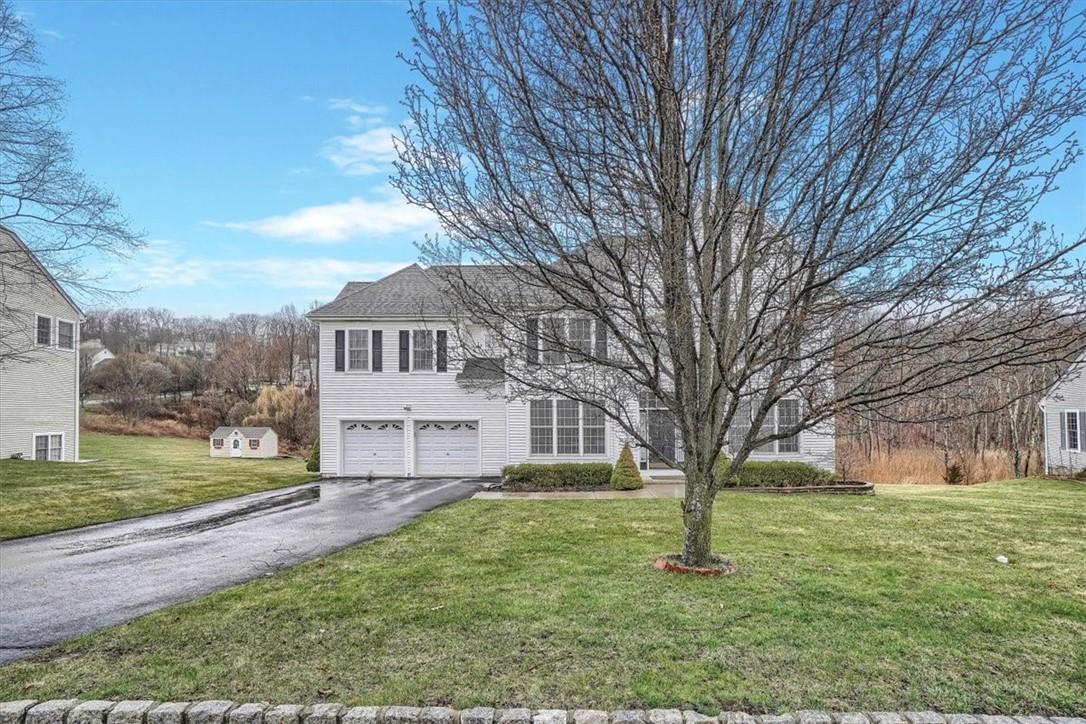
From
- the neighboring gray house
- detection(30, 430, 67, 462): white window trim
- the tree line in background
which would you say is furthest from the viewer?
the tree line in background

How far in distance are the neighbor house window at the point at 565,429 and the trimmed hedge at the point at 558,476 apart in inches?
56.1

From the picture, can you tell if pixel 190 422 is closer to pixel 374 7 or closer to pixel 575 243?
pixel 374 7

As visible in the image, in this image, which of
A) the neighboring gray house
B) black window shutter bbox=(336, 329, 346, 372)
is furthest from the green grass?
black window shutter bbox=(336, 329, 346, 372)

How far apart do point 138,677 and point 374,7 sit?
8967 millimetres

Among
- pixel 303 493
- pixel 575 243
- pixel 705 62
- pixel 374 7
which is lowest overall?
pixel 303 493

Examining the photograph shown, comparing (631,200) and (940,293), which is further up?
(631,200)

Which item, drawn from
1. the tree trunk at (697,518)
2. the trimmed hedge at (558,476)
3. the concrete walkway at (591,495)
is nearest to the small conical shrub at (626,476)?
the concrete walkway at (591,495)

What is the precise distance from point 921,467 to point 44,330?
32.9 m

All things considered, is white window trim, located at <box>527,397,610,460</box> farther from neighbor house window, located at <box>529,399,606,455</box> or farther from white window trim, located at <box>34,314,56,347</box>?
white window trim, located at <box>34,314,56,347</box>

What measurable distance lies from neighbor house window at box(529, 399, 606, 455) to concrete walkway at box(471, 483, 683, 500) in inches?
109

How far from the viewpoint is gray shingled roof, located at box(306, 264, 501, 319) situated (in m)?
20.2

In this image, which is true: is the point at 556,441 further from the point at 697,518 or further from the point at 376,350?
the point at 697,518

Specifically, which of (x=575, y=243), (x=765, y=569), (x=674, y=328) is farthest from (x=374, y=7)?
(x=765, y=569)

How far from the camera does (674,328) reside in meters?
6.11
